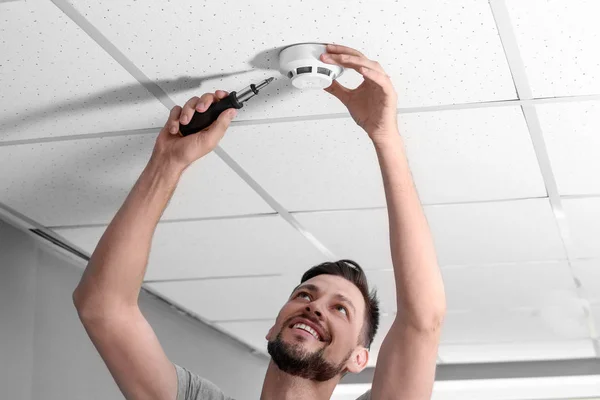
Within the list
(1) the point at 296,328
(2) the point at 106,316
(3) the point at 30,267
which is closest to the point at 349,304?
(1) the point at 296,328

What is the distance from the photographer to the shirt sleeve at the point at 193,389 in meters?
2.19

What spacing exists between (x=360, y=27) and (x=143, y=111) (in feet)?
2.04

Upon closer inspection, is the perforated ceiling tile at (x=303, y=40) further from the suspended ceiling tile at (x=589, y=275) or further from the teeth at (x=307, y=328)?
the suspended ceiling tile at (x=589, y=275)

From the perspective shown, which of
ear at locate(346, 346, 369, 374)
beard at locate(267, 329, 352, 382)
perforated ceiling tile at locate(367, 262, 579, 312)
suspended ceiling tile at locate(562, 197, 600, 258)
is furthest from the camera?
perforated ceiling tile at locate(367, 262, 579, 312)

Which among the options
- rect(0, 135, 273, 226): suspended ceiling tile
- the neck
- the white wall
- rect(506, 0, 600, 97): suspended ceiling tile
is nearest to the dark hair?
the neck

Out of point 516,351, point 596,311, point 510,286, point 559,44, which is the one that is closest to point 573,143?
point 559,44

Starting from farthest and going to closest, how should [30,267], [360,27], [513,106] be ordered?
[30,267] → [513,106] → [360,27]

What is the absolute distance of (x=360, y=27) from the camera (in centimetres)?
171

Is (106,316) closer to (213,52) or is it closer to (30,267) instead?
(213,52)

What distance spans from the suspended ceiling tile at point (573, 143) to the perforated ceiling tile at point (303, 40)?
16 centimetres

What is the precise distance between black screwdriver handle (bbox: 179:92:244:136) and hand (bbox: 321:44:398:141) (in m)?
0.21

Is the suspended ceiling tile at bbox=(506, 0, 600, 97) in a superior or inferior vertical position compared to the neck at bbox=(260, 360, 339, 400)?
superior

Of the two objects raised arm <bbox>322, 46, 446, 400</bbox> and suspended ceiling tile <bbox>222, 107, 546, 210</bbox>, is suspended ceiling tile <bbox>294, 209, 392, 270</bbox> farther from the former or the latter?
raised arm <bbox>322, 46, 446, 400</bbox>

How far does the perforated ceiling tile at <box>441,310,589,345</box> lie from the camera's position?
411cm
